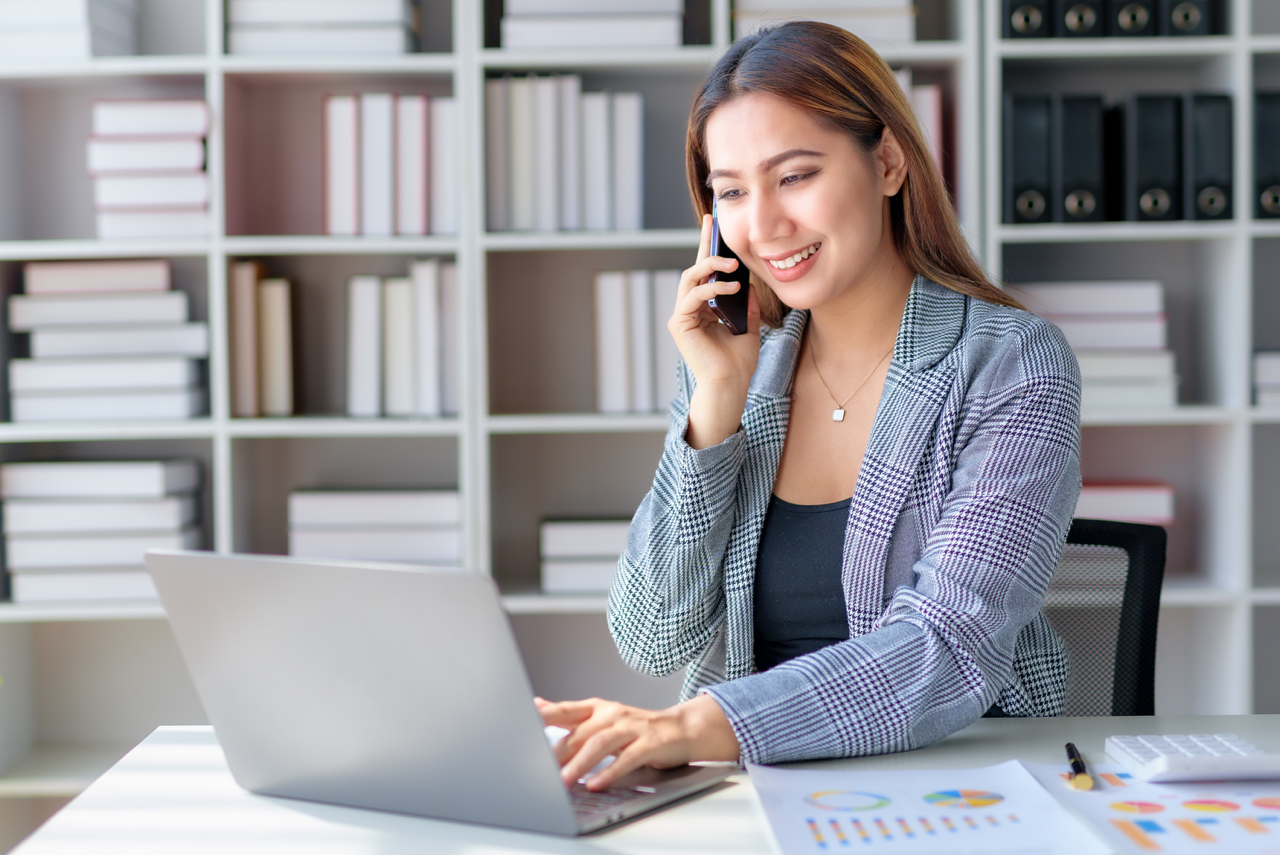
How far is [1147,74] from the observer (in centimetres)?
239

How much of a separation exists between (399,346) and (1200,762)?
1.76m

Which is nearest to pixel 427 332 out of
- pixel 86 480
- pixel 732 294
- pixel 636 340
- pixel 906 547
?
pixel 636 340

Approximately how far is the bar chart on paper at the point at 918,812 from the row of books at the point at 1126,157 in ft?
5.20

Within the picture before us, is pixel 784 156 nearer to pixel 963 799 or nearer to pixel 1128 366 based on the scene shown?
pixel 963 799

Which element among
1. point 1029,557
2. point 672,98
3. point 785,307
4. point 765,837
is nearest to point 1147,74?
point 672,98

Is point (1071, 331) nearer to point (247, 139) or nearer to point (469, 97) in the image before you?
point (469, 97)

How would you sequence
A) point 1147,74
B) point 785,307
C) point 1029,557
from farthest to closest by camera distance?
point 1147,74, point 785,307, point 1029,557

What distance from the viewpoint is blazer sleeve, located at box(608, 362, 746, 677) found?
126 centimetres

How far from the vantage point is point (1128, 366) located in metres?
2.21

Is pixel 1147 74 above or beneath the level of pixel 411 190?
above

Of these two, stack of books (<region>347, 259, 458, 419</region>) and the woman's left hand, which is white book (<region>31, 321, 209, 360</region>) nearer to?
stack of books (<region>347, 259, 458, 419</region>)

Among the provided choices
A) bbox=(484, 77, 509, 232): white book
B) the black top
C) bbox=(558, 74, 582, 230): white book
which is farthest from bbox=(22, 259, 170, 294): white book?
A: the black top

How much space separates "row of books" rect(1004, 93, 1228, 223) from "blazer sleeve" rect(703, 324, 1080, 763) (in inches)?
41.2

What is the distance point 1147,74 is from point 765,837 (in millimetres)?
2190
